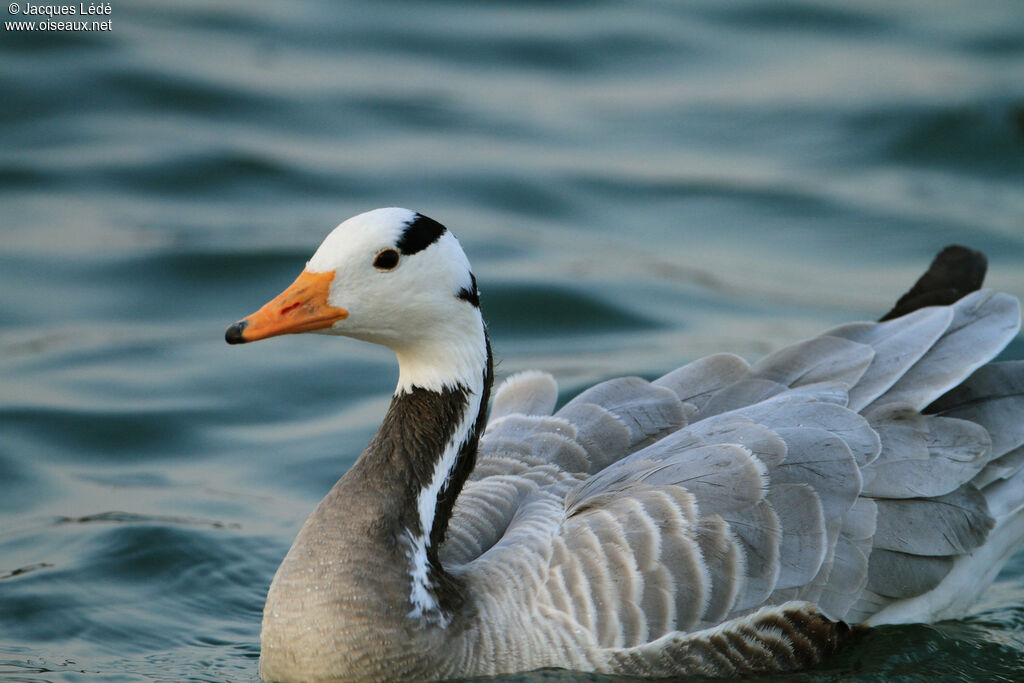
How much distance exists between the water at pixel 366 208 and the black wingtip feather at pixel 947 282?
1.56 meters

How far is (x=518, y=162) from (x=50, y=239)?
4.12 metres

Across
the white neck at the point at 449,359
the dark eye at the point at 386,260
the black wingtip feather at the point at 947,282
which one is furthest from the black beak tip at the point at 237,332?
the black wingtip feather at the point at 947,282

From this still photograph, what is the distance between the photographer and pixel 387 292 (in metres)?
5.11

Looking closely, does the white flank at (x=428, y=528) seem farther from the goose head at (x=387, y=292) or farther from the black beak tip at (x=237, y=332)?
the black beak tip at (x=237, y=332)

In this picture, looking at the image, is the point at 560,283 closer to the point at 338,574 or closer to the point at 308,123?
the point at 308,123

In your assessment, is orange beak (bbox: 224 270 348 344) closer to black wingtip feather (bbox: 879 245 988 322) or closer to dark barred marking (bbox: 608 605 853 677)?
dark barred marking (bbox: 608 605 853 677)

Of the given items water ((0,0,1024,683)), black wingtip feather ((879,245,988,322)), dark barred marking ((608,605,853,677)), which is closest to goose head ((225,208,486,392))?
dark barred marking ((608,605,853,677))

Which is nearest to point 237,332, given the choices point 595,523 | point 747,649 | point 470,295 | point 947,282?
point 470,295

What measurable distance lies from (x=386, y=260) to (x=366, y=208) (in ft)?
20.9

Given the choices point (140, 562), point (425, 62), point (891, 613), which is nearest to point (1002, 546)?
point (891, 613)

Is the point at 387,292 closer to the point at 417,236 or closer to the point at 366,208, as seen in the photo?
the point at 417,236

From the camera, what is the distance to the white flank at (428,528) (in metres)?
5.14

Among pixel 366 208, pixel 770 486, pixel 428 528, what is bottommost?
pixel 428 528

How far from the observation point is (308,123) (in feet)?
41.9
